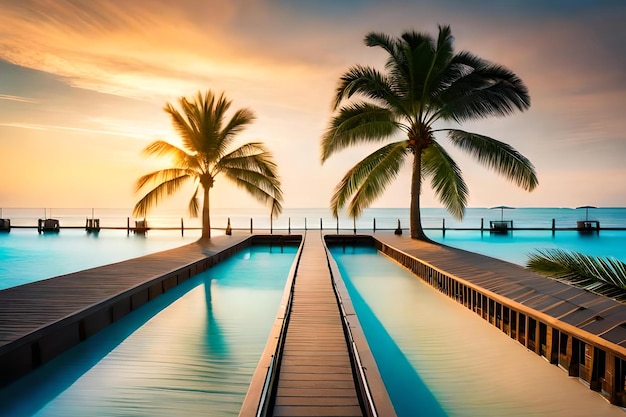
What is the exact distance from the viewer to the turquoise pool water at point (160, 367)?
3.59 meters

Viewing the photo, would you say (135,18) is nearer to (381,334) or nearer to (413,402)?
(381,334)

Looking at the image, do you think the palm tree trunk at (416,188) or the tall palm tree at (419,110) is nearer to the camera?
the tall palm tree at (419,110)

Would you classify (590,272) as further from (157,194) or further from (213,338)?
(157,194)

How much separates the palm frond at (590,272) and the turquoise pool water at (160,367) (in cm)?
352

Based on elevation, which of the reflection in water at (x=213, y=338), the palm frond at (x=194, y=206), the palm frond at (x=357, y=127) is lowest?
the reflection in water at (x=213, y=338)

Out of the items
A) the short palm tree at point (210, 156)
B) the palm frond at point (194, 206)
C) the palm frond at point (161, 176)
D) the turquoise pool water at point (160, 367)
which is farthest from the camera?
the palm frond at point (194, 206)

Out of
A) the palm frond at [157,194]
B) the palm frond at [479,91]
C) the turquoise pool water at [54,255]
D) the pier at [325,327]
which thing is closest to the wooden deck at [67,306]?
the pier at [325,327]

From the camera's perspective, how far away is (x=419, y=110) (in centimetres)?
1294

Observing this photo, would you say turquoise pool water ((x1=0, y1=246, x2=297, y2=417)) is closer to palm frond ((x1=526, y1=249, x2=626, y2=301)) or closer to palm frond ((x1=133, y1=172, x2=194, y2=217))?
palm frond ((x1=526, y1=249, x2=626, y2=301))

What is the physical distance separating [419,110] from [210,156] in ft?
29.1

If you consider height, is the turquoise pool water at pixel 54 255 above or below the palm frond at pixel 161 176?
below

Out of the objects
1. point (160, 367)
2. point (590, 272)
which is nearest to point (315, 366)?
point (160, 367)

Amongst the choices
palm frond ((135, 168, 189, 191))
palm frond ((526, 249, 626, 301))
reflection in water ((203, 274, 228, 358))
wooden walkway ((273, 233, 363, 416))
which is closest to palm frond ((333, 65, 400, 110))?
palm frond ((135, 168, 189, 191))

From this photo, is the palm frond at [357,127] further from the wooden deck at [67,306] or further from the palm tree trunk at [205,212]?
the wooden deck at [67,306]
